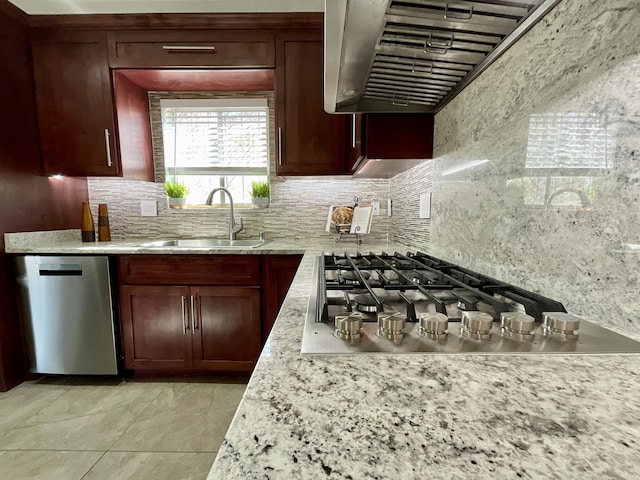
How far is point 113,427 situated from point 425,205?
1.84 meters

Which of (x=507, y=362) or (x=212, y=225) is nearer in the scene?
(x=507, y=362)

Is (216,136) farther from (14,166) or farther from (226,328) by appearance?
(226,328)

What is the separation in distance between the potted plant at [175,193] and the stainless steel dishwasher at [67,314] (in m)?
0.64

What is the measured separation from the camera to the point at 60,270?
171 cm

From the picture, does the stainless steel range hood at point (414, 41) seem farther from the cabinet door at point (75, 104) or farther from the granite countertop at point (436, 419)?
the cabinet door at point (75, 104)

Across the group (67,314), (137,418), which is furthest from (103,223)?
(137,418)

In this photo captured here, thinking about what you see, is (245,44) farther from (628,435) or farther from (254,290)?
(628,435)

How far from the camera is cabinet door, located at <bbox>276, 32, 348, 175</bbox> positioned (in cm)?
179

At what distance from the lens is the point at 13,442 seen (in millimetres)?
1353

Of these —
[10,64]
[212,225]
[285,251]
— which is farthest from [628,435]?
[10,64]

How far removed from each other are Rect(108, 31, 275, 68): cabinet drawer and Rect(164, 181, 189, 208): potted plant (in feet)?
2.46

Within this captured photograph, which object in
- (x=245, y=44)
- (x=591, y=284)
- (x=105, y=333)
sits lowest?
(x=105, y=333)

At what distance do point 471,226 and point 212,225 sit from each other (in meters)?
1.80

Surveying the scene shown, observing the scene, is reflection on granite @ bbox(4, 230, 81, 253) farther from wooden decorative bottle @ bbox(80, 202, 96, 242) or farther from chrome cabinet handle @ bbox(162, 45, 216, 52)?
chrome cabinet handle @ bbox(162, 45, 216, 52)
